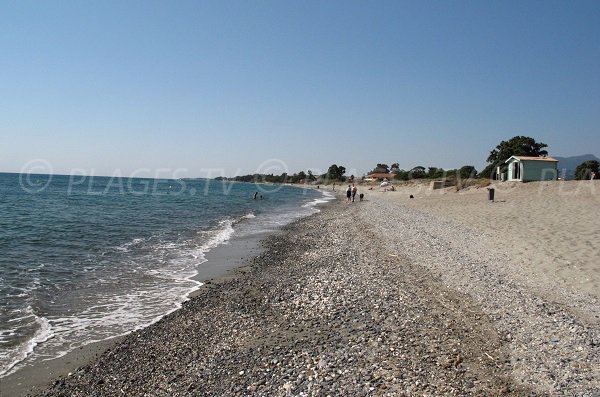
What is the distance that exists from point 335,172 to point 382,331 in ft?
585

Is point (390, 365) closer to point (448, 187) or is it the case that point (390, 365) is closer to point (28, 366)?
point (28, 366)

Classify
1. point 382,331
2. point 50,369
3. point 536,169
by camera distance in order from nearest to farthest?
1. point 50,369
2. point 382,331
3. point 536,169

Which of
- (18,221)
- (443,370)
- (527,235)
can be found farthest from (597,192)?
(18,221)

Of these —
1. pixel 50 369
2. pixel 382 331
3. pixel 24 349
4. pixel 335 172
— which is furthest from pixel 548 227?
pixel 335 172

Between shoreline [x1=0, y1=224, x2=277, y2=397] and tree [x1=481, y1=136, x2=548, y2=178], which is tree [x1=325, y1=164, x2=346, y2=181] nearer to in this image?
tree [x1=481, y1=136, x2=548, y2=178]

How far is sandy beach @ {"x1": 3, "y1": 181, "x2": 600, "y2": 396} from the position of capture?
6004mm

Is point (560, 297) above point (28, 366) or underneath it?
above

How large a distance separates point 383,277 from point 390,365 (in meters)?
5.83

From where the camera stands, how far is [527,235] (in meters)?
18.1

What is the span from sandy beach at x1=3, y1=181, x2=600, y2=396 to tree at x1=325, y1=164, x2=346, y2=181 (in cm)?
16750

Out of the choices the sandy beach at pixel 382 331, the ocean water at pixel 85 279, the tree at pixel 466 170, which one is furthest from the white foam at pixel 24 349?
the tree at pixel 466 170

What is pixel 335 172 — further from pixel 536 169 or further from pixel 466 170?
pixel 536 169

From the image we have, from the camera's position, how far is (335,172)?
18475 centimetres

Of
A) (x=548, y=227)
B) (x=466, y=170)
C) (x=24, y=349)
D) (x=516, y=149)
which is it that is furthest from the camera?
(x=466, y=170)
